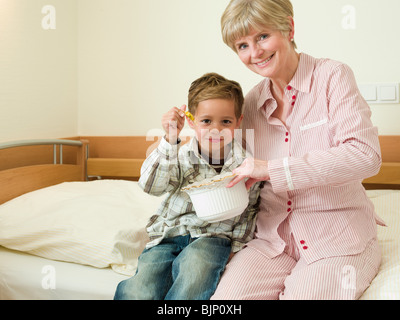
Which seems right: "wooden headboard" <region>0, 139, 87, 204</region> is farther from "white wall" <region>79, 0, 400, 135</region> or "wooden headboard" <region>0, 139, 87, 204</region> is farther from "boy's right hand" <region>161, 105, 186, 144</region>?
"boy's right hand" <region>161, 105, 186, 144</region>

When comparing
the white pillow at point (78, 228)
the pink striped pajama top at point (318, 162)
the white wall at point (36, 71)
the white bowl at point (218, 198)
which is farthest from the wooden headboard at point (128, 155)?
the white bowl at point (218, 198)

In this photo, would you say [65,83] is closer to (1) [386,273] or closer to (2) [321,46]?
(2) [321,46]

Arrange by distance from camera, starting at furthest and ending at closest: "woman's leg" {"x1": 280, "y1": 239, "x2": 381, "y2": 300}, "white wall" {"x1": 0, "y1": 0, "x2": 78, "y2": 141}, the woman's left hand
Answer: "white wall" {"x1": 0, "y1": 0, "x2": 78, "y2": 141}, the woman's left hand, "woman's leg" {"x1": 280, "y1": 239, "x2": 381, "y2": 300}

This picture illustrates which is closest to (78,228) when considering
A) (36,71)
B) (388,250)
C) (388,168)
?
(388,250)

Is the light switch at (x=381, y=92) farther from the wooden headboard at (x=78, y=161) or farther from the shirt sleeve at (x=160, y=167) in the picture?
the shirt sleeve at (x=160, y=167)

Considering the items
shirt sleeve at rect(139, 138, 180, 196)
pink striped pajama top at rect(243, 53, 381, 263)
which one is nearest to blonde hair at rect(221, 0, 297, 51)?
pink striped pajama top at rect(243, 53, 381, 263)

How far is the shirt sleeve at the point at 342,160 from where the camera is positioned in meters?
0.97

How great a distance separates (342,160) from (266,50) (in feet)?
1.23

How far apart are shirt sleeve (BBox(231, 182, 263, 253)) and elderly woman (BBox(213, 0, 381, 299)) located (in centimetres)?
2

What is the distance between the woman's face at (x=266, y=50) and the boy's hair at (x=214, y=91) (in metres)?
0.10

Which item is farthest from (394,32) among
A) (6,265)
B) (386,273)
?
(6,265)

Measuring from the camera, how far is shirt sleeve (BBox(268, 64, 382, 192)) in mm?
974

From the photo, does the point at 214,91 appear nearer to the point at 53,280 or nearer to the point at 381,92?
the point at 53,280

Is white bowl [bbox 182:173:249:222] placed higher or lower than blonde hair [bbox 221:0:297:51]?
A: lower
